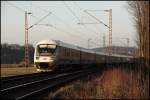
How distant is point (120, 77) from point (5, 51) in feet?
285

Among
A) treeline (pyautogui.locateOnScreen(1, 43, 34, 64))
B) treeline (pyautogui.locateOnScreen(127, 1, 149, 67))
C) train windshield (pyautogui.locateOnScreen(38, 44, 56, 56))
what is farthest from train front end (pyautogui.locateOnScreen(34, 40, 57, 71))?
treeline (pyautogui.locateOnScreen(1, 43, 34, 64))

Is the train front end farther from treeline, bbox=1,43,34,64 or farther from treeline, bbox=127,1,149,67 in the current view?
treeline, bbox=1,43,34,64

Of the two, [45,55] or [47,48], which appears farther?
[47,48]

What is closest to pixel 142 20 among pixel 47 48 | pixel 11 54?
pixel 47 48

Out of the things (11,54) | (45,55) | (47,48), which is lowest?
(11,54)

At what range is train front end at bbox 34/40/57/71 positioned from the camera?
3757cm

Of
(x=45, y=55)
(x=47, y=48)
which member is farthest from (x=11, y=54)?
(x=45, y=55)

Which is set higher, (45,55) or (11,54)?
(45,55)

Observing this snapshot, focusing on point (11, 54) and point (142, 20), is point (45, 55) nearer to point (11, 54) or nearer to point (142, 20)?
point (142, 20)

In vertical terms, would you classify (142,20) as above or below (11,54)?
above

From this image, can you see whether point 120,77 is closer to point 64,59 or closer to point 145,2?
point 145,2

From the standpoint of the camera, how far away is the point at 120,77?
20.7 m

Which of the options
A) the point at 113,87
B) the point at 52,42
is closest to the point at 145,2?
the point at 52,42

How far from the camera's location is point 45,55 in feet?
125
